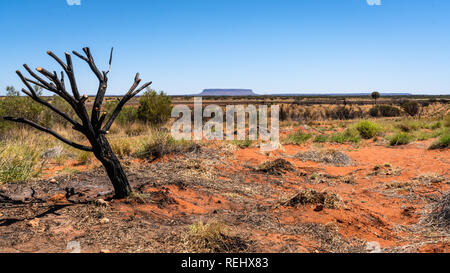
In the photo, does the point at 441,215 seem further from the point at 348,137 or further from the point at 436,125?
the point at 436,125

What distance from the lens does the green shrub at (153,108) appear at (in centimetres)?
1603

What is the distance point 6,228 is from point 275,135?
1197 centimetres

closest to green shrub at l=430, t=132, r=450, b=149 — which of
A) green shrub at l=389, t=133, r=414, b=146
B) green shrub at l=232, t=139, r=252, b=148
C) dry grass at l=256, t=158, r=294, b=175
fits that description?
green shrub at l=389, t=133, r=414, b=146

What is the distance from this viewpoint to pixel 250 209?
209 inches

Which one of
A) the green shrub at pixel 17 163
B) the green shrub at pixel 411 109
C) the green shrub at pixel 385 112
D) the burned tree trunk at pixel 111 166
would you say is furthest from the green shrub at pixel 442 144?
the green shrub at pixel 411 109

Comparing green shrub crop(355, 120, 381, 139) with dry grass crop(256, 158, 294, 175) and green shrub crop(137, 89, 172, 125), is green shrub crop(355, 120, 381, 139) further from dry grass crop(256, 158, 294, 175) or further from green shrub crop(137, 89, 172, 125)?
green shrub crop(137, 89, 172, 125)

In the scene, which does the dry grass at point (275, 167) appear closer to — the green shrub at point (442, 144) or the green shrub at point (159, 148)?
the green shrub at point (159, 148)

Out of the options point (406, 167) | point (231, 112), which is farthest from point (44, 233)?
point (231, 112)

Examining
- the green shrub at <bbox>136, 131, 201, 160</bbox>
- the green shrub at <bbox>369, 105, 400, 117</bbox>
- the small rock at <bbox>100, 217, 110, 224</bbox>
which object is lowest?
the small rock at <bbox>100, 217, 110, 224</bbox>

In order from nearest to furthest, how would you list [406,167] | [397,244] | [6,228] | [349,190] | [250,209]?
1. [6,228]
2. [397,244]
3. [250,209]
4. [349,190]
5. [406,167]

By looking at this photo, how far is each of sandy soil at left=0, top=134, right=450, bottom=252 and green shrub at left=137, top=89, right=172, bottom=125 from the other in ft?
26.1

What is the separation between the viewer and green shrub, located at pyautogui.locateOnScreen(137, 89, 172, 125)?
52.6 feet

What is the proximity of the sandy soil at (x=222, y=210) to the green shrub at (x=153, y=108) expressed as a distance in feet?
26.1
